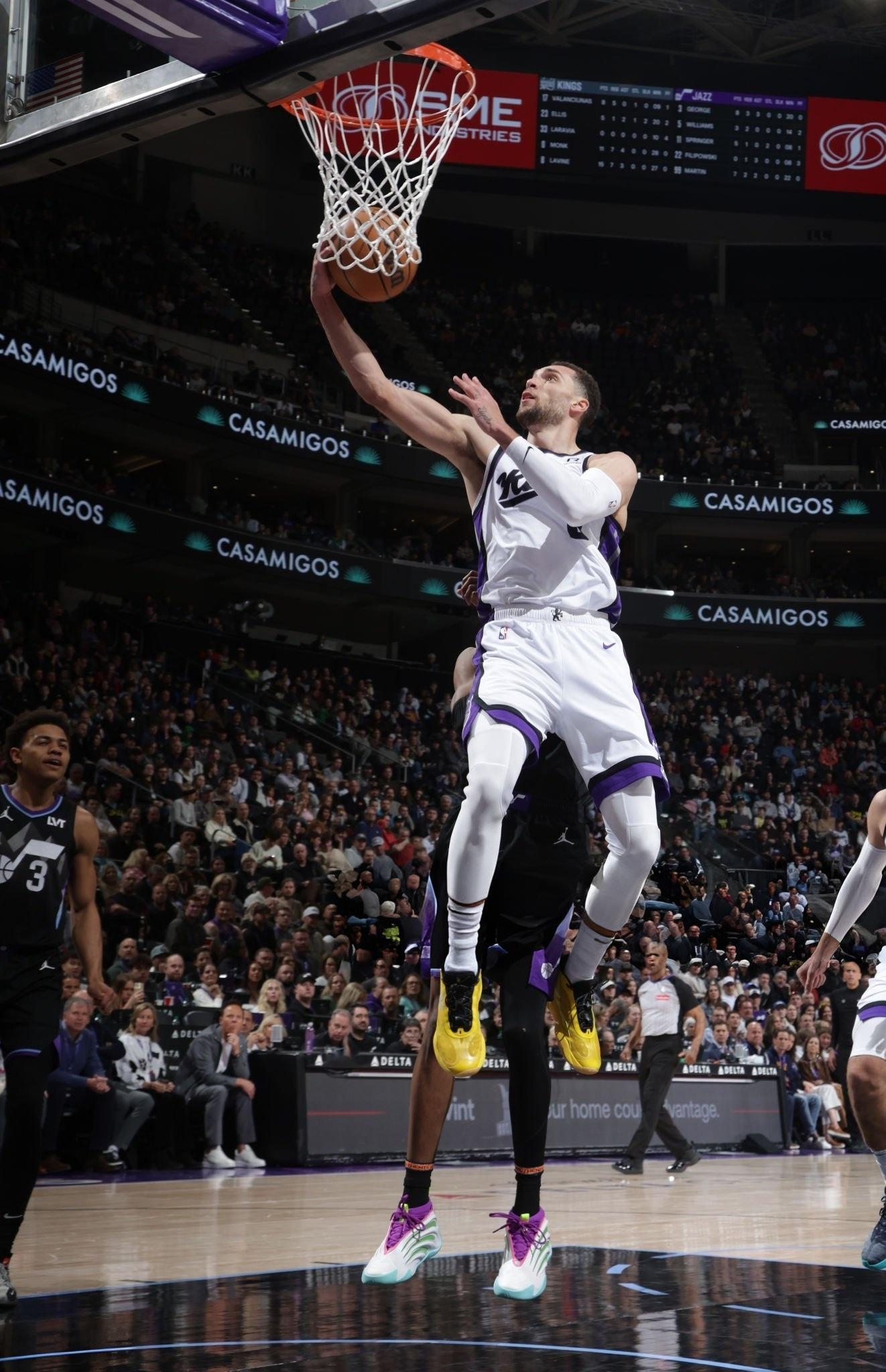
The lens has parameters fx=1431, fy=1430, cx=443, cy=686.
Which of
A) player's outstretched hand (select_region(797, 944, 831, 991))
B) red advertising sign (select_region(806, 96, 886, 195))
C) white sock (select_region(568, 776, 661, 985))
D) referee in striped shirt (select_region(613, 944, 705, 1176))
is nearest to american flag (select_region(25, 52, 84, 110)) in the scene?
white sock (select_region(568, 776, 661, 985))

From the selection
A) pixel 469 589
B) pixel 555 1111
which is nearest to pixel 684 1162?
pixel 555 1111

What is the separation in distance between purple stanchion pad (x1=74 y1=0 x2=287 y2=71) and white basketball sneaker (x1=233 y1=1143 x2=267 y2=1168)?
9.09m

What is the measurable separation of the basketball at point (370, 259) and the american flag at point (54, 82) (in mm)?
1749

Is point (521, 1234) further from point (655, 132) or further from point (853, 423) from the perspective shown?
point (853, 423)

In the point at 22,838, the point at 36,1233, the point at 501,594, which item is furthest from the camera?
the point at 36,1233

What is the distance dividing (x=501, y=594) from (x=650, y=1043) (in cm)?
865

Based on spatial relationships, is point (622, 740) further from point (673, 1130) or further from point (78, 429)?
point (78, 429)

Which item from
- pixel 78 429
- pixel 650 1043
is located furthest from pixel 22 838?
pixel 78 429

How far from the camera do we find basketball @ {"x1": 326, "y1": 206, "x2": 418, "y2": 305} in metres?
5.37

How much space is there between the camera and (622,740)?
471 centimetres

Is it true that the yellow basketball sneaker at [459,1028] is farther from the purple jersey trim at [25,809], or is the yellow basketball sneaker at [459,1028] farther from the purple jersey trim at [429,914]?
the purple jersey trim at [25,809]

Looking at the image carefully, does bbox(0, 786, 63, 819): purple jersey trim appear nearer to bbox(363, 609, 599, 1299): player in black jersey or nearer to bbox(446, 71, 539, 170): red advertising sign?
bbox(363, 609, 599, 1299): player in black jersey

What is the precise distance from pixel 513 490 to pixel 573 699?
790 mm

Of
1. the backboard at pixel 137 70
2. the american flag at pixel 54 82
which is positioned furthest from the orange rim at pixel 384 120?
the american flag at pixel 54 82
